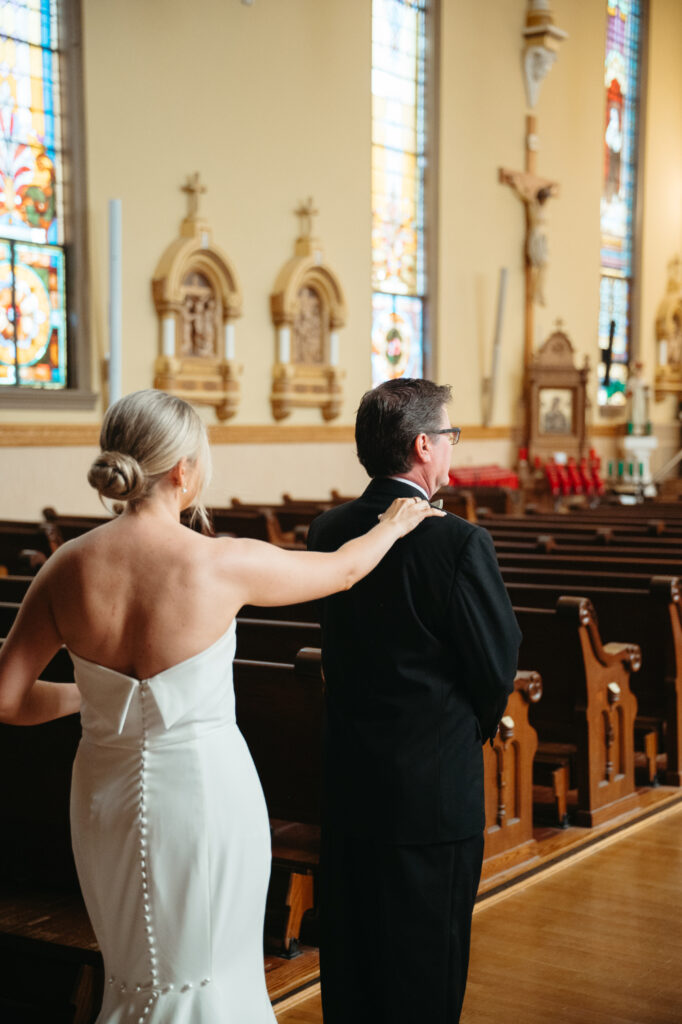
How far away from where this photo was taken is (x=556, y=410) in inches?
623

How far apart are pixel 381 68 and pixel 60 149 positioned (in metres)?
4.80

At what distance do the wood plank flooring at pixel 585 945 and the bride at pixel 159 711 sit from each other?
976 millimetres

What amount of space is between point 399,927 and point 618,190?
1700 cm

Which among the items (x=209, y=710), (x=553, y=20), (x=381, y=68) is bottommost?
(x=209, y=710)

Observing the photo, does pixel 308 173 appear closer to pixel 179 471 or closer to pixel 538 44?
pixel 538 44

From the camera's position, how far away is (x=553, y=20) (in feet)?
50.5

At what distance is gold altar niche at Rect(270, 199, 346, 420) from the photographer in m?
12.0

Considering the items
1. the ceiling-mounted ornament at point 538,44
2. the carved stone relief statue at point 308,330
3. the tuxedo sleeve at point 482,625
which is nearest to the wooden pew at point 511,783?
the tuxedo sleeve at point 482,625

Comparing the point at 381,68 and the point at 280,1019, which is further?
the point at 381,68

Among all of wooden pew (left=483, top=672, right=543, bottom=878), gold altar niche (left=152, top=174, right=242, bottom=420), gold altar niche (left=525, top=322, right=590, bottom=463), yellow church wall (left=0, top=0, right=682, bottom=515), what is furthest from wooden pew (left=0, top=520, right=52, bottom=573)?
gold altar niche (left=525, top=322, right=590, bottom=463)

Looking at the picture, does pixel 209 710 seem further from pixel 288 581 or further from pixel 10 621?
pixel 10 621

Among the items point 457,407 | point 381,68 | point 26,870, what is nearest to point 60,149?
point 381,68

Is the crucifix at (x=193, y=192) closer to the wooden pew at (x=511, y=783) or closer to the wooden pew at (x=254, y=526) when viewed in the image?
the wooden pew at (x=254, y=526)

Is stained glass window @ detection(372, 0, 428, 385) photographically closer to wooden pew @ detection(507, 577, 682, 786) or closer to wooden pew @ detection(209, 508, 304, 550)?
wooden pew @ detection(209, 508, 304, 550)
